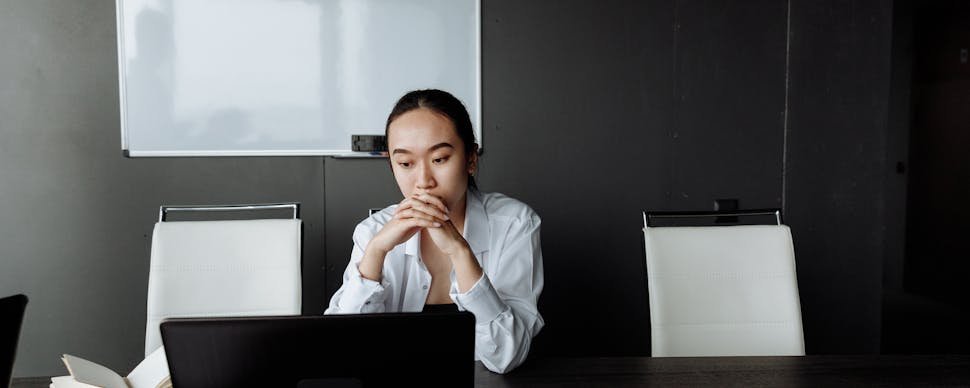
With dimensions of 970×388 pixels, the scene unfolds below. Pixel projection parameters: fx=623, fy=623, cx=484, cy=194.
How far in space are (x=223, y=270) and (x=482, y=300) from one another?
2.75ft

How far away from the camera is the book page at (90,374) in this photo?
0.93 m

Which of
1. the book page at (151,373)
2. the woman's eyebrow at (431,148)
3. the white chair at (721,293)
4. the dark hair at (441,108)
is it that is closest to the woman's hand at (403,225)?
the woman's eyebrow at (431,148)

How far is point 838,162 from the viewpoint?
9.52 ft

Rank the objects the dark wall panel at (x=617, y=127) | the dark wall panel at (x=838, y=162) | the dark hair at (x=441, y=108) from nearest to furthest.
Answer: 1. the dark hair at (x=441, y=108)
2. the dark wall panel at (x=617, y=127)
3. the dark wall panel at (x=838, y=162)

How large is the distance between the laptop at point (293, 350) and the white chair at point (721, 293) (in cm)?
109

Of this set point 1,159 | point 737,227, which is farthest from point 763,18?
point 1,159

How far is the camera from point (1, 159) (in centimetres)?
257

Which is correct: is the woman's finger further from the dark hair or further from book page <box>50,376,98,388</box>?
book page <box>50,376,98,388</box>

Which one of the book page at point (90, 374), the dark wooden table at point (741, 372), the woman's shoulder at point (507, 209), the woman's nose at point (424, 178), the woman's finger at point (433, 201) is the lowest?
the dark wooden table at point (741, 372)

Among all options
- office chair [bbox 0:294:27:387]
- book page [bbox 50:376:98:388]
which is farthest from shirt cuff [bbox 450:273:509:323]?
office chair [bbox 0:294:27:387]

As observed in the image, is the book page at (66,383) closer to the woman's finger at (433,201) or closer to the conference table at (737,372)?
the conference table at (737,372)

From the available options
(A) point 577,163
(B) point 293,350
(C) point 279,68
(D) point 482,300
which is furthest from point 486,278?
(C) point 279,68

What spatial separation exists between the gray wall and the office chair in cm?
204

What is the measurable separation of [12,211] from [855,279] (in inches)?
148
